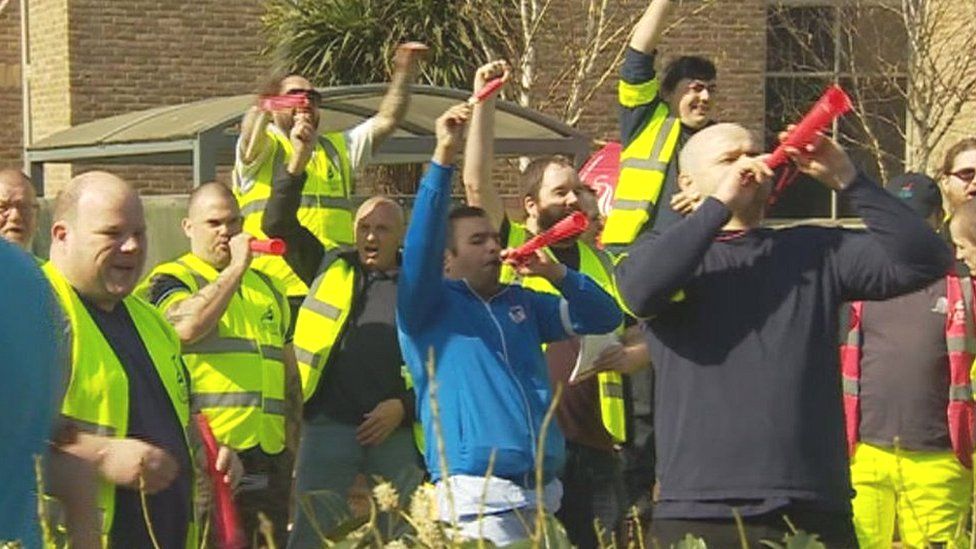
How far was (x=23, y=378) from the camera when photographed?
13.5 feet

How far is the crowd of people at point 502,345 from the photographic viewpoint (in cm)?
528

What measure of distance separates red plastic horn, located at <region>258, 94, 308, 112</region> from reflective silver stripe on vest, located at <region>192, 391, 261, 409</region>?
1.61 metres

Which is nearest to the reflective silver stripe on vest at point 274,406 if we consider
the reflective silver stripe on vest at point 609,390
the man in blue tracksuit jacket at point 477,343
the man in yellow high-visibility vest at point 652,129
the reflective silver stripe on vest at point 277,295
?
the reflective silver stripe on vest at point 277,295

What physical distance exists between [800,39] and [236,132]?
9.61 meters

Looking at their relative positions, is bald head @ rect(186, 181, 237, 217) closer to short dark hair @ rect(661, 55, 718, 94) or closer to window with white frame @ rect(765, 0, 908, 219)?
short dark hair @ rect(661, 55, 718, 94)

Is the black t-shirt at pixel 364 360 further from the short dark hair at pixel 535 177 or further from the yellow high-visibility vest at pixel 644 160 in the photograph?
the yellow high-visibility vest at pixel 644 160

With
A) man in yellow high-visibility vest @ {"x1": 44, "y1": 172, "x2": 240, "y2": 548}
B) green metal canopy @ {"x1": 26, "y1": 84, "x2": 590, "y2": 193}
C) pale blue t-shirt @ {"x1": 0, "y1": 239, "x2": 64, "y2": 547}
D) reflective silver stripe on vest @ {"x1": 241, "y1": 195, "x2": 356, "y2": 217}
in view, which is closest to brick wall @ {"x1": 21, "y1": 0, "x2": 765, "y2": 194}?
green metal canopy @ {"x1": 26, "y1": 84, "x2": 590, "y2": 193}

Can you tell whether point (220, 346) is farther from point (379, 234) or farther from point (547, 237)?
point (547, 237)

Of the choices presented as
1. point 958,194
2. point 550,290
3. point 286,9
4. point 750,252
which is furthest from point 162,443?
point 286,9

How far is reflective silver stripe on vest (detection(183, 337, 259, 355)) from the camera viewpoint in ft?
25.2

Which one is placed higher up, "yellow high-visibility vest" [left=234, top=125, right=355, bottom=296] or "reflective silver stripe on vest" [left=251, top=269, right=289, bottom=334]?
"yellow high-visibility vest" [left=234, top=125, right=355, bottom=296]

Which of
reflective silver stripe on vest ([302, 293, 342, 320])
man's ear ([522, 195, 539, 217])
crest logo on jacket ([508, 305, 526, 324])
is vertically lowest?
reflective silver stripe on vest ([302, 293, 342, 320])

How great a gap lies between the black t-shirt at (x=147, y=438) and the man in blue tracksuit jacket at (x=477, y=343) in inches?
38.5

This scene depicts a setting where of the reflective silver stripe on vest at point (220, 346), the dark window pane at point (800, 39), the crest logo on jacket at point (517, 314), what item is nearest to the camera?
the crest logo on jacket at point (517, 314)
